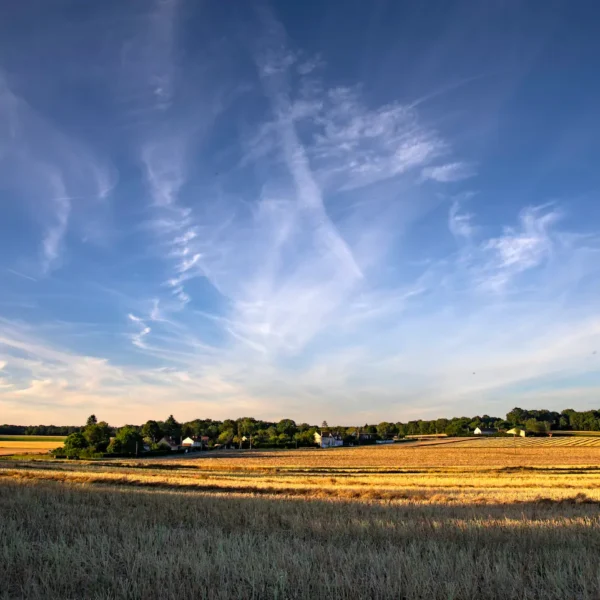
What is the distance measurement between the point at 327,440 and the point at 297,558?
149 metres

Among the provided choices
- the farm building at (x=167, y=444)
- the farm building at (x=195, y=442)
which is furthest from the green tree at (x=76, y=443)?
the farm building at (x=195, y=442)

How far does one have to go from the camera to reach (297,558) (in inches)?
291

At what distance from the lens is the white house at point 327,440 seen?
149 metres

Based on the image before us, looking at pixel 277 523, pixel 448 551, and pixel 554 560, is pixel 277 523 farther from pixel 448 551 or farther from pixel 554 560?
pixel 554 560

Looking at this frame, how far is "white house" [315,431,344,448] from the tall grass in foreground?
141 m

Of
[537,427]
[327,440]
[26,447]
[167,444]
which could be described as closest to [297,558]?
[26,447]

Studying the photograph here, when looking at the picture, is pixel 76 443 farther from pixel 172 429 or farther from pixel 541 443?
pixel 541 443

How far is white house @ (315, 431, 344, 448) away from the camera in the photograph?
5867 inches

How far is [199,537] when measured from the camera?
30.7 ft

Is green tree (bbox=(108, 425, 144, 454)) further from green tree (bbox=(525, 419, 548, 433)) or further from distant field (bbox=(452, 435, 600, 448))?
green tree (bbox=(525, 419, 548, 433))

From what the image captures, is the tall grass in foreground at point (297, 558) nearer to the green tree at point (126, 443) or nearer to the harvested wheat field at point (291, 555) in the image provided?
the harvested wheat field at point (291, 555)

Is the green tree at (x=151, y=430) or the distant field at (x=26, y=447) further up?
the green tree at (x=151, y=430)

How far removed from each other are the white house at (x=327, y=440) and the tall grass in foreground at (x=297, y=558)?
141m

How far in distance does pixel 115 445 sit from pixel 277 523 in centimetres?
9286
